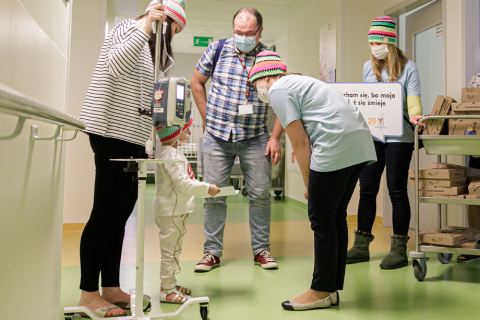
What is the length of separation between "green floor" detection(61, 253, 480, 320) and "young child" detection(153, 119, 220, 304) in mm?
202

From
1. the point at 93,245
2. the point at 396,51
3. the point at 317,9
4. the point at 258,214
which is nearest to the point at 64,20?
the point at 93,245

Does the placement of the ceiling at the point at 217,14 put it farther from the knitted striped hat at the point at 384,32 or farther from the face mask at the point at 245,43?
the knitted striped hat at the point at 384,32

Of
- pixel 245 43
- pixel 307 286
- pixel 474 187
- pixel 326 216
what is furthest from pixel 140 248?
pixel 474 187

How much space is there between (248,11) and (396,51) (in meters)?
1.00

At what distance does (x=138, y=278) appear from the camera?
1.55m

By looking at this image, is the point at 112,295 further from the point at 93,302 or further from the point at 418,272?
the point at 418,272

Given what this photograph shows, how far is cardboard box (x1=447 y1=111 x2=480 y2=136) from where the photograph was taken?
97.7 inches

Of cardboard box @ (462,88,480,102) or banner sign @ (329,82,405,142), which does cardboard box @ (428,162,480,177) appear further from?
cardboard box @ (462,88,480,102)

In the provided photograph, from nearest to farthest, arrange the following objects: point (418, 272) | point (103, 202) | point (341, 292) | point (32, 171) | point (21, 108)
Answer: point (21, 108), point (32, 171), point (103, 202), point (341, 292), point (418, 272)

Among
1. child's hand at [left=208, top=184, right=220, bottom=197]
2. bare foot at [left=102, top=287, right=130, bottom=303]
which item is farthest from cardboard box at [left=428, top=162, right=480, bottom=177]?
bare foot at [left=102, top=287, right=130, bottom=303]

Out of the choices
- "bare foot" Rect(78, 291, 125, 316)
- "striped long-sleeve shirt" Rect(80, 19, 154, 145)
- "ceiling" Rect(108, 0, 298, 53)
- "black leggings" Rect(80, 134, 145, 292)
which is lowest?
"bare foot" Rect(78, 291, 125, 316)

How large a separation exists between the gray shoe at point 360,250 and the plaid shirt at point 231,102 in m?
0.96

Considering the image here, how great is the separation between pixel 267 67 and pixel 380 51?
3.74ft

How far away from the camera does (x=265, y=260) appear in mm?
2654
